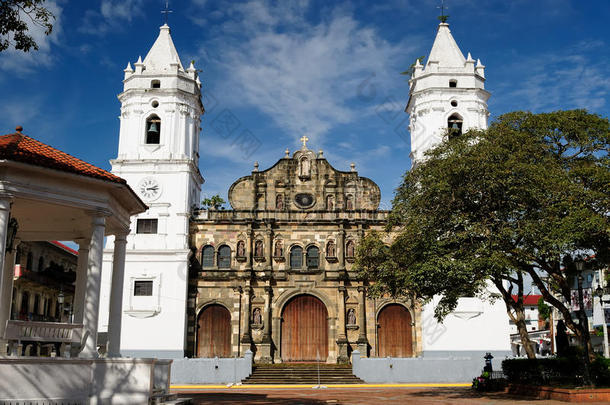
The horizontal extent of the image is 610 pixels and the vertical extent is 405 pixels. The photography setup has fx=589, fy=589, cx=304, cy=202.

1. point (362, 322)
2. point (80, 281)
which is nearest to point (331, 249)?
point (362, 322)

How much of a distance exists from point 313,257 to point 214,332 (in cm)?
749

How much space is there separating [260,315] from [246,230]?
17.3 feet

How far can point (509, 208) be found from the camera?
19.6 meters

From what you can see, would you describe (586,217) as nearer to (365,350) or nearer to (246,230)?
(365,350)

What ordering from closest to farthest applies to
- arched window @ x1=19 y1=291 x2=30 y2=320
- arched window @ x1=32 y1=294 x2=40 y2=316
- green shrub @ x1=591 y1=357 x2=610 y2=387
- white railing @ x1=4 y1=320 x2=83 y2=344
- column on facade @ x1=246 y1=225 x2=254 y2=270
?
white railing @ x1=4 y1=320 x2=83 y2=344
green shrub @ x1=591 y1=357 x2=610 y2=387
column on facade @ x1=246 y1=225 x2=254 y2=270
arched window @ x1=19 y1=291 x2=30 y2=320
arched window @ x1=32 y1=294 x2=40 y2=316

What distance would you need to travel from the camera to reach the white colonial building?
34250mm

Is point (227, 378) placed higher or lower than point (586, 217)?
lower

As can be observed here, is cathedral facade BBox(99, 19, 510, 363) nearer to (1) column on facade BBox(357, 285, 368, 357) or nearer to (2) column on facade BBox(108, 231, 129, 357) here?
(1) column on facade BBox(357, 285, 368, 357)

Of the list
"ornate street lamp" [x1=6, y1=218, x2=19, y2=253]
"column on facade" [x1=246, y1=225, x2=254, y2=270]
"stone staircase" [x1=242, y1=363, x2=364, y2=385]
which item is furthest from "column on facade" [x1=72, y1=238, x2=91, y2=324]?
"column on facade" [x1=246, y1=225, x2=254, y2=270]

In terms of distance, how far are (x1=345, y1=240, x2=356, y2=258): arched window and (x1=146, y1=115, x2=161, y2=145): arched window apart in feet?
44.1

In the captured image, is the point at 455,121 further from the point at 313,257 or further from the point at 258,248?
the point at 258,248

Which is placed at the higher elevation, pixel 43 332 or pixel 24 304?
pixel 24 304

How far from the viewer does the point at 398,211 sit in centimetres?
2295

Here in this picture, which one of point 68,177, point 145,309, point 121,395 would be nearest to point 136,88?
point 145,309
